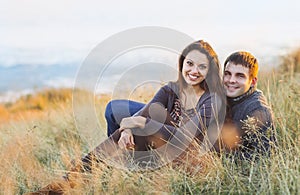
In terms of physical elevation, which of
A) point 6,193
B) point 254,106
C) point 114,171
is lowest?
point 6,193

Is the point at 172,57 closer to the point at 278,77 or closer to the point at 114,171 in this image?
the point at 114,171

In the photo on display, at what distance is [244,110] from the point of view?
303 centimetres

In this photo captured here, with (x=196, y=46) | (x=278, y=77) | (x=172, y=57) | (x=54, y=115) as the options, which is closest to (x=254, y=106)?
(x=196, y=46)

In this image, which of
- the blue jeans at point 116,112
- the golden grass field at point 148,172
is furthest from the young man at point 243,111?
the blue jeans at point 116,112

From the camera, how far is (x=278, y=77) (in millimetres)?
5152

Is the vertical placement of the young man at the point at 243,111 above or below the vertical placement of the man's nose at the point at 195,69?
below

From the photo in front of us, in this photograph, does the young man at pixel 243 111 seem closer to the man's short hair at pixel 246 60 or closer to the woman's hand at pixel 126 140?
the man's short hair at pixel 246 60

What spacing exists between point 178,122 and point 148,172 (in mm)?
489

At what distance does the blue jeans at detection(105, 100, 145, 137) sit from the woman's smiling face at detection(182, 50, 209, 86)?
0.60 metres

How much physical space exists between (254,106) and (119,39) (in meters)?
1.20

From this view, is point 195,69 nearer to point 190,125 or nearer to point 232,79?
point 232,79

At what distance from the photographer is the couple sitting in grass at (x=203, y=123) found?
2.97 metres

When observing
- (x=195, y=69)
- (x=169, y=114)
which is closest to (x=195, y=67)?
(x=195, y=69)

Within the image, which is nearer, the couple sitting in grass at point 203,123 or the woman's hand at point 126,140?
the couple sitting in grass at point 203,123
